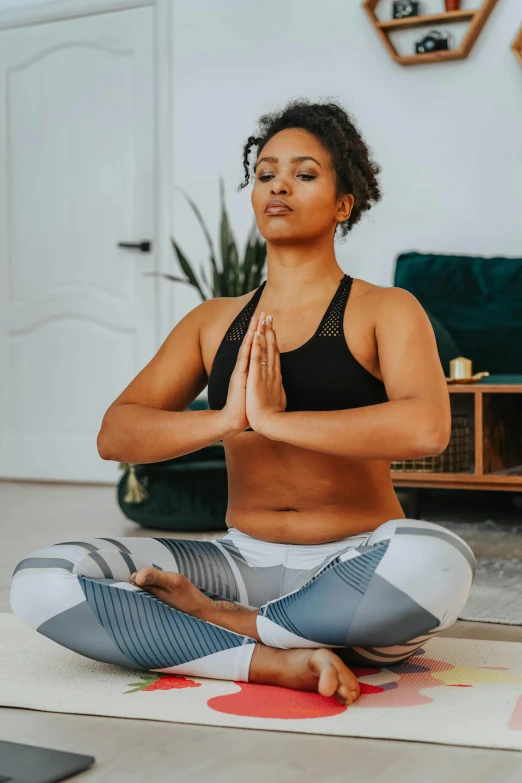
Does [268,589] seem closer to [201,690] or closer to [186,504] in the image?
[201,690]

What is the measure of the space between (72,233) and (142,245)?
398 mm

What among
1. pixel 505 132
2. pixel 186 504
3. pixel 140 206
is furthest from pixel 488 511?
pixel 140 206

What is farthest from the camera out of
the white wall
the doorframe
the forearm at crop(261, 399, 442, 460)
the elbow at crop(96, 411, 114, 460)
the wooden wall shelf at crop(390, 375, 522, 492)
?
the doorframe

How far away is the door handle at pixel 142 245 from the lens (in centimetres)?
477

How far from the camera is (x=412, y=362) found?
1.57 metres

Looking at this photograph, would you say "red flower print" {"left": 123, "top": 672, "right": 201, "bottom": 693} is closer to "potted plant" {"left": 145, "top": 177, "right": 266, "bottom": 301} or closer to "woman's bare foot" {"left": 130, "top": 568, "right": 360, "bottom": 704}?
"woman's bare foot" {"left": 130, "top": 568, "right": 360, "bottom": 704}

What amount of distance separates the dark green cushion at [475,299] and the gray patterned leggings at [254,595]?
229 centimetres

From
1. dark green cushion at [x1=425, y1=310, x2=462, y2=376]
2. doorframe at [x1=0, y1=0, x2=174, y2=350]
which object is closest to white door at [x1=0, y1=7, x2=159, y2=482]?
doorframe at [x1=0, y1=0, x2=174, y2=350]

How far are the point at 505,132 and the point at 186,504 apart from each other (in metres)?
2.08

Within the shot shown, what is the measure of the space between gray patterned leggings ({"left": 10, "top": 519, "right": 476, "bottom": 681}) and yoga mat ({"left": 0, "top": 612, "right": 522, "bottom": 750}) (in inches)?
1.7

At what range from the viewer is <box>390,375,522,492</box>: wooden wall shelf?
3.09 metres

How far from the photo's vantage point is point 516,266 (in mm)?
3893

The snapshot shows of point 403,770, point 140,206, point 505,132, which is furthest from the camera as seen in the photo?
point 140,206

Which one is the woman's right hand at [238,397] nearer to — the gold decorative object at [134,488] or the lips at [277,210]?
the lips at [277,210]
